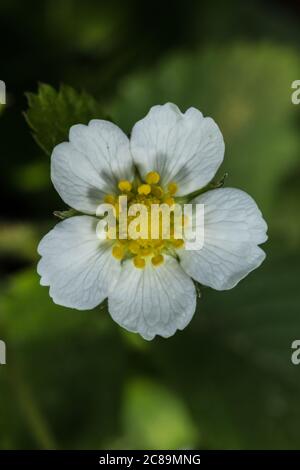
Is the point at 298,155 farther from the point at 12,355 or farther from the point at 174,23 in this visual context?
the point at 12,355

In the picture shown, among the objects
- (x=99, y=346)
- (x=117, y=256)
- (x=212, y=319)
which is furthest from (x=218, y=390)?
(x=117, y=256)

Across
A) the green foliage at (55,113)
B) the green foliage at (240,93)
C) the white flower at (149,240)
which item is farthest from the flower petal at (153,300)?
the green foliage at (240,93)

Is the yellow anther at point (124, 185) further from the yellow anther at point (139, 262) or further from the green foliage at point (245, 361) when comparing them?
the green foliage at point (245, 361)

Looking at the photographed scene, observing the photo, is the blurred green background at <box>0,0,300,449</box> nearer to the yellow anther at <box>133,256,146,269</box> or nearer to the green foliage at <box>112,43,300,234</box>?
the green foliage at <box>112,43,300,234</box>

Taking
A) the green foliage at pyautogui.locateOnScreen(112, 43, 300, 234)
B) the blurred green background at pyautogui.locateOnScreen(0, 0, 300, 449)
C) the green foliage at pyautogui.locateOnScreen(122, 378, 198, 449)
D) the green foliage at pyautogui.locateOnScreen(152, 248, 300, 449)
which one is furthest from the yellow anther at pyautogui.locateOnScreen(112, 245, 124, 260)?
the green foliage at pyautogui.locateOnScreen(122, 378, 198, 449)

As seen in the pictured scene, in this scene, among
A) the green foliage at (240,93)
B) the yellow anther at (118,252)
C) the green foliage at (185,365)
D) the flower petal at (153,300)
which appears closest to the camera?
the flower petal at (153,300)

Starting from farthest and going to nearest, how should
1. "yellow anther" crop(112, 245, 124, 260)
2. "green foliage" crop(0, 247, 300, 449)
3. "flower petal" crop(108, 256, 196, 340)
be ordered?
"green foliage" crop(0, 247, 300, 449) < "yellow anther" crop(112, 245, 124, 260) < "flower petal" crop(108, 256, 196, 340)

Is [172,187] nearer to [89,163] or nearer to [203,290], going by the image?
[89,163]
